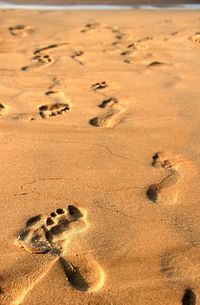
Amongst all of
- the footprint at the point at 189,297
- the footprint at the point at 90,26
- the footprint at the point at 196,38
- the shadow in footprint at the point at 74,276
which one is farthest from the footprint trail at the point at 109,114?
the footprint at the point at 90,26

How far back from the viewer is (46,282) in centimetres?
169

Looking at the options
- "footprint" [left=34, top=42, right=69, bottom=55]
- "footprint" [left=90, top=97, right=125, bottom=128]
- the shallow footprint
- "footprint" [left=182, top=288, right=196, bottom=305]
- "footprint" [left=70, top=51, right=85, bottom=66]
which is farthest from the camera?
"footprint" [left=34, top=42, right=69, bottom=55]

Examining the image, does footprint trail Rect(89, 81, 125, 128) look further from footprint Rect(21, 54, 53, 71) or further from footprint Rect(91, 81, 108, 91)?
footprint Rect(21, 54, 53, 71)

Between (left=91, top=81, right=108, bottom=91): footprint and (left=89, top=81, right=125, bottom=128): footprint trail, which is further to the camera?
(left=91, top=81, right=108, bottom=91): footprint

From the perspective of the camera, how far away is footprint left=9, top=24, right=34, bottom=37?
566 centimetres

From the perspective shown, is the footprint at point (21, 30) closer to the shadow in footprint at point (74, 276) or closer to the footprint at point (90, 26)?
the footprint at point (90, 26)

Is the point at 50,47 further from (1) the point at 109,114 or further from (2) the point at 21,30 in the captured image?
(1) the point at 109,114

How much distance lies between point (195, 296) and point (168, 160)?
1000 millimetres

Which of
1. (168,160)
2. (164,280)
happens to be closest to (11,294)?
(164,280)

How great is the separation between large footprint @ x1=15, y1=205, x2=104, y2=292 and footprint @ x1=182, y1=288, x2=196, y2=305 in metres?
0.29

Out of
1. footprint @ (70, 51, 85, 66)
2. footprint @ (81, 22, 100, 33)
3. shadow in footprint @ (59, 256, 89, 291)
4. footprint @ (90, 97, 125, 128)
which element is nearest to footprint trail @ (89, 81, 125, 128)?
footprint @ (90, 97, 125, 128)

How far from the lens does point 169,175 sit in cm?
238

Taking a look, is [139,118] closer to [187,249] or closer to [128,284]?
[187,249]

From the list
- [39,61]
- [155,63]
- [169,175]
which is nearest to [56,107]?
[169,175]
